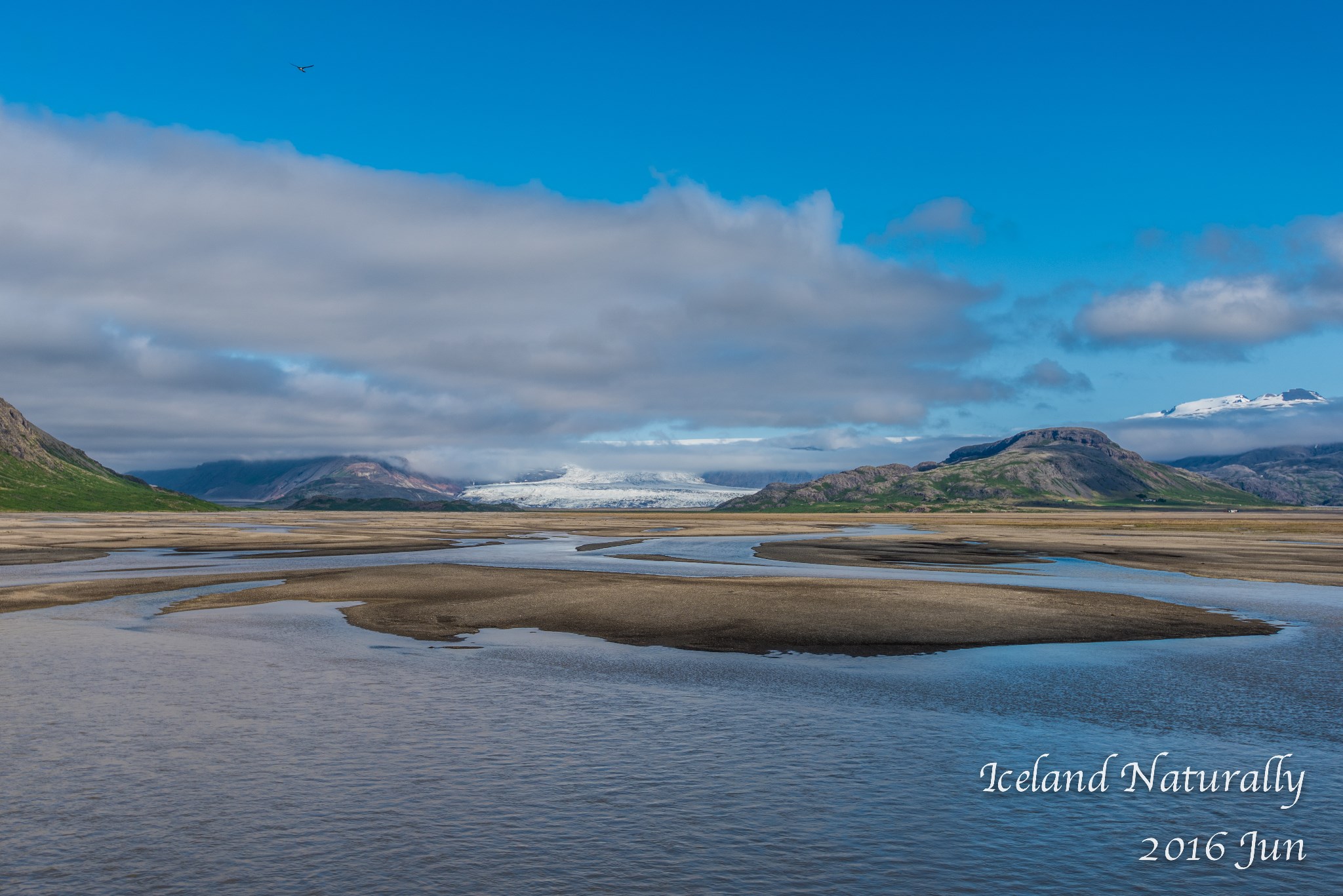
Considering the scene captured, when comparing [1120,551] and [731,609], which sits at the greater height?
[731,609]

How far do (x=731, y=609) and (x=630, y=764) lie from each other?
23.6 m

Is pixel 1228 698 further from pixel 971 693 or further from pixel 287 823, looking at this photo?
pixel 287 823

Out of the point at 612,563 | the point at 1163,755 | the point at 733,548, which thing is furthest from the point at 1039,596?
the point at 733,548

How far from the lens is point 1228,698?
23.8 m

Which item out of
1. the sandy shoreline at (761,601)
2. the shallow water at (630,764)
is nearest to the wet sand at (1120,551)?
the sandy shoreline at (761,601)

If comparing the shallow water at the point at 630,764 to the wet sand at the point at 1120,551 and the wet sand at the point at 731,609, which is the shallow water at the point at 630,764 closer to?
the wet sand at the point at 731,609

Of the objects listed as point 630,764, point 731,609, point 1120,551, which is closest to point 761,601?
point 731,609

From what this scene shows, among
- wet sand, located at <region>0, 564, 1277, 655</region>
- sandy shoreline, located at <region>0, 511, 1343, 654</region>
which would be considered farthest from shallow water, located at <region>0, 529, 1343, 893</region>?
sandy shoreline, located at <region>0, 511, 1343, 654</region>

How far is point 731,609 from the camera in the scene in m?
41.4

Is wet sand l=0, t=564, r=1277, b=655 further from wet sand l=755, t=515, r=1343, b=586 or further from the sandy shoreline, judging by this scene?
wet sand l=755, t=515, r=1343, b=586

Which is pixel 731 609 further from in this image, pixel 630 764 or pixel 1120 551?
pixel 1120 551

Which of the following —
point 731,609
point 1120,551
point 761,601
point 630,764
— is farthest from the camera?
point 1120,551

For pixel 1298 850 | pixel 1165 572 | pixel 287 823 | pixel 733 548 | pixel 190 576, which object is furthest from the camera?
pixel 733 548

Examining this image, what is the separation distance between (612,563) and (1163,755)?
181 ft
